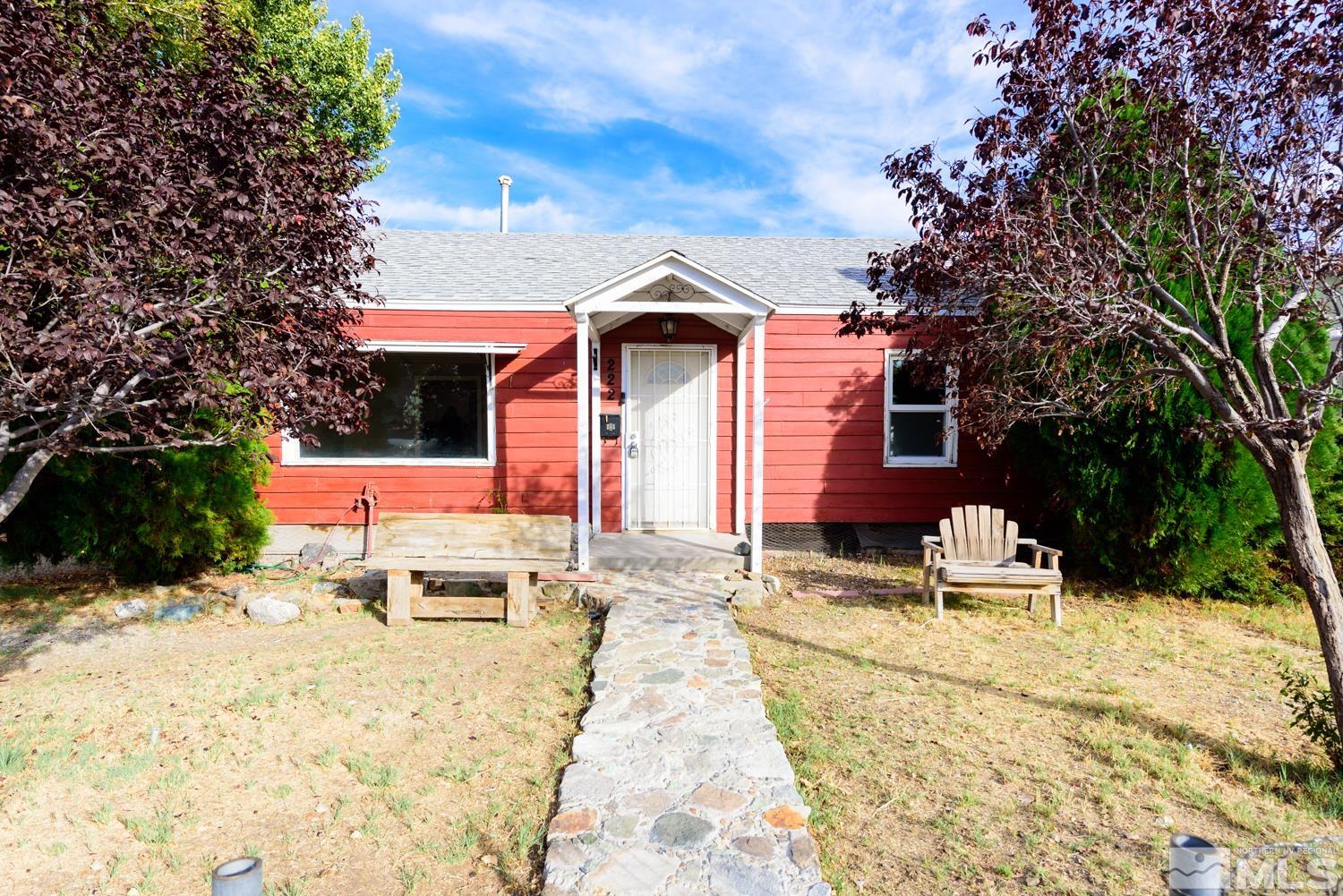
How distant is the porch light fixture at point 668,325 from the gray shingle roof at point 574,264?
0.76 metres

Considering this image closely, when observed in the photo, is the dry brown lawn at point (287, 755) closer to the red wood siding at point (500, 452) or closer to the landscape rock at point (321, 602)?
the landscape rock at point (321, 602)

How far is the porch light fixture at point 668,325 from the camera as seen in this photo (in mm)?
7496

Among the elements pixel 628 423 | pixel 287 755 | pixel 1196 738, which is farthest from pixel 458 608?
pixel 1196 738

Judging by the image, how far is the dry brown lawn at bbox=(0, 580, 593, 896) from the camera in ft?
8.27

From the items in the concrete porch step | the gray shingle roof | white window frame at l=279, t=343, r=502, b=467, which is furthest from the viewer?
the gray shingle roof

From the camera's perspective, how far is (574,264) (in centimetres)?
911

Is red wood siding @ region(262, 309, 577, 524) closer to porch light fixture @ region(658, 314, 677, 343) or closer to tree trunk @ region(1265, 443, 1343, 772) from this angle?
porch light fixture @ region(658, 314, 677, 343)

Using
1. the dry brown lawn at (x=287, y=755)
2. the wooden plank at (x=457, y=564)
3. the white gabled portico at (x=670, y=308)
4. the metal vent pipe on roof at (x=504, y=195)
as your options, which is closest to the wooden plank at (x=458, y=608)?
the dry brown lawn at (x=287, y=755)

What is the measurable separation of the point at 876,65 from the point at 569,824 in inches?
263

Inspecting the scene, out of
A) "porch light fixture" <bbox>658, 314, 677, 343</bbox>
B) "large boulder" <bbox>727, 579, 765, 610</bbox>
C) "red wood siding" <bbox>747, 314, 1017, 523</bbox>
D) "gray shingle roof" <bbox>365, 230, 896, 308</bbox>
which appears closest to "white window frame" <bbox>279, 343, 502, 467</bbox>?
"gray shingle roof" <bbox>365, 230, 896, 308</bbox>

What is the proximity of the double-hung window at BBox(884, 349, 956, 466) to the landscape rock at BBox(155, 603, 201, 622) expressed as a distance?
24.0 ft

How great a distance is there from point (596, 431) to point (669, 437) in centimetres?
89

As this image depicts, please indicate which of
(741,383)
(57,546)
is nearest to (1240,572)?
(741,383)

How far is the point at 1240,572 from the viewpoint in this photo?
6227mm
